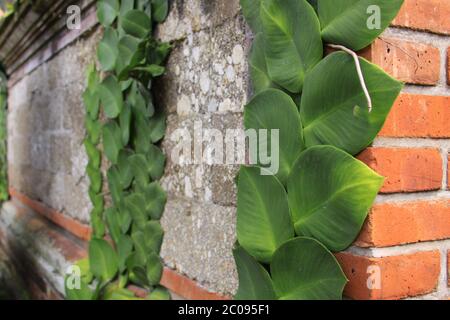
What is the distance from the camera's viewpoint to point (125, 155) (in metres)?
1.98

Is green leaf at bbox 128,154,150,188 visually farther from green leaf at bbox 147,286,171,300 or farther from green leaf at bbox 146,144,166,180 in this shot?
green leaf at bbox 147,286,171,300

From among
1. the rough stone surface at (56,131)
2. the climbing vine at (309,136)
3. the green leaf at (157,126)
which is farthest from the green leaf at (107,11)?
the climbing vine at (309,136)

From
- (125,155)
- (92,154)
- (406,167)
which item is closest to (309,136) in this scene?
(406,167)

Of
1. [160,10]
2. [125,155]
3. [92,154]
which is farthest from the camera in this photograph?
[92,154]

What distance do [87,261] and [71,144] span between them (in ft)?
2.14

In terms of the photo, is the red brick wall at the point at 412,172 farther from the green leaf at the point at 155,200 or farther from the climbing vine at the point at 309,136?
the green leaf at the point at 155,200

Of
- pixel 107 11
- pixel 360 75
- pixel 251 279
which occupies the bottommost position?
pixel 251 279

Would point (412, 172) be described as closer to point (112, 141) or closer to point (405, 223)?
point (405, 223)

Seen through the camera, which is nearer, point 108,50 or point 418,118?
point 418,118

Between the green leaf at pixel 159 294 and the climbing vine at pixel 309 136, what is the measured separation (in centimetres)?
58

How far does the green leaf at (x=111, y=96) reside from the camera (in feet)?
6.49

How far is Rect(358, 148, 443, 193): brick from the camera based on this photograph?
958mm

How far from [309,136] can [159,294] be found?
0.92 m

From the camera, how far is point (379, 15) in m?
0.95
